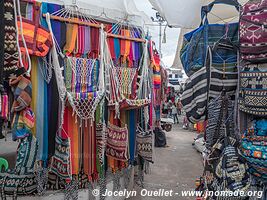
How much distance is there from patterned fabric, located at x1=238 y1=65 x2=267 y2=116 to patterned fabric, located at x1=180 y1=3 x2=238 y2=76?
0.16 metres

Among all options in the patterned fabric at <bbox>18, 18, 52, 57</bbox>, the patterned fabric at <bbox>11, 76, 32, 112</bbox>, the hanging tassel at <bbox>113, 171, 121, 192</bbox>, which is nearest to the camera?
the patterned fabric at <bbox>11, 76, 32, 112</bbox>

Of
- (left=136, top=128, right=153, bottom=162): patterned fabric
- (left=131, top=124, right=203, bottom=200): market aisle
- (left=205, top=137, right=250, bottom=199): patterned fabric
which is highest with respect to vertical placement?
(left=205, top=137, right=250, bottom=199): patterned fabric

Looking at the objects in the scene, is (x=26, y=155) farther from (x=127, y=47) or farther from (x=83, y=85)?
(x=127, y=47)

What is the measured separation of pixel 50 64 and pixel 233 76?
1.49 m

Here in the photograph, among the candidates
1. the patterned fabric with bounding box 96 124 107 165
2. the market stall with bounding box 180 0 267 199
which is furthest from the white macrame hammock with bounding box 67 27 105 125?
the market stall with bounding box 180 0 267 199

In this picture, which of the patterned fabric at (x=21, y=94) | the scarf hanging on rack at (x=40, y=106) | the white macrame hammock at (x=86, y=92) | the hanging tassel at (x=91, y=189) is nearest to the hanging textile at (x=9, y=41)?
the patterned fabric at (x=21, y=94)

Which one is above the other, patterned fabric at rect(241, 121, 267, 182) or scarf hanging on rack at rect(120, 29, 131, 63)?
scarf hanging on rack at rect(120, 29, 131, 63)

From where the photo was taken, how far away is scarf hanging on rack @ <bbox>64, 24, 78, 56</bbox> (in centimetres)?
238

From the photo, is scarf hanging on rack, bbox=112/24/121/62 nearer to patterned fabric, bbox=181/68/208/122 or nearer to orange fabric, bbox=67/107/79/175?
orange fabric, bbox=67/107/79/175

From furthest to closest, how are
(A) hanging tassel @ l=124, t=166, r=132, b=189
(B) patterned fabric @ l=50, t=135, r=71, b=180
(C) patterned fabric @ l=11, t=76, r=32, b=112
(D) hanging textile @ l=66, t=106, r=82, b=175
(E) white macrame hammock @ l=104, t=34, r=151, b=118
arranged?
(A) hanging tassel @ l=124, t=166, r=132, b=189, (E) white macrame hammock @ l=104, t=34, r=151, b=118, (D) hanging textile @ l=66, t=106, r=82, b=175, (B) patterned fabric @ l=50, t=135, r=71, b=180, (C) patterned fabric @ l=11, t=76, r=32, b=112

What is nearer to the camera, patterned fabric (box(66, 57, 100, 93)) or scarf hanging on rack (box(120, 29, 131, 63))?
patterned fabric (box(66, 57, 100, 93))

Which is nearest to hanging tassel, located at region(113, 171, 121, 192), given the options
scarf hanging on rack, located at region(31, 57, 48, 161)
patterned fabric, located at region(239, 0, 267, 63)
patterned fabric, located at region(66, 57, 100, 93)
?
scarf hanging on rack, located at region(31, 57, 48, 161)

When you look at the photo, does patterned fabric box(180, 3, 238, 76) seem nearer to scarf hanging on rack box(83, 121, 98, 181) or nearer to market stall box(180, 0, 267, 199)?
market stall box(180, 0, 267, 199)

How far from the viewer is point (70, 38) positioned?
7.84ft
